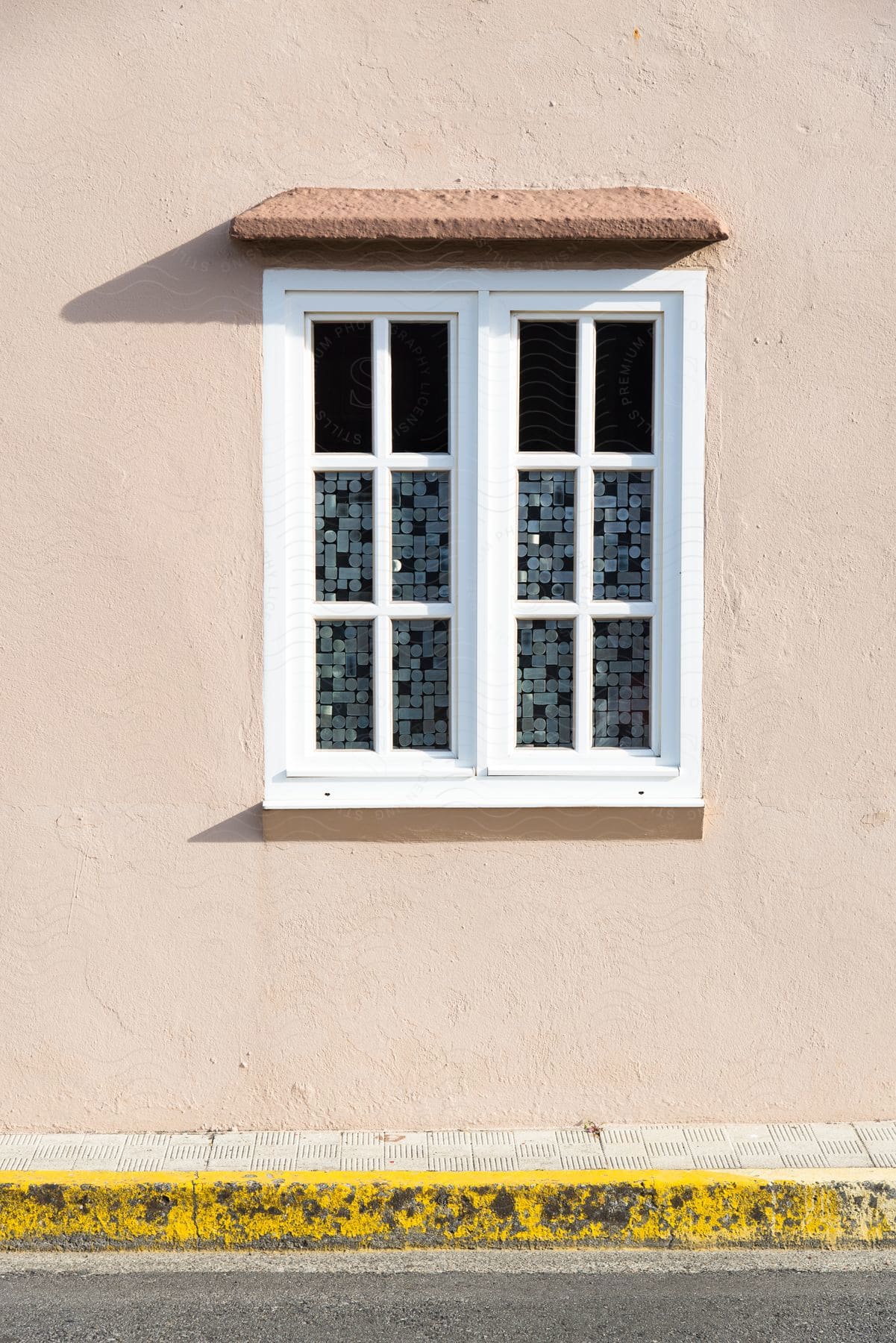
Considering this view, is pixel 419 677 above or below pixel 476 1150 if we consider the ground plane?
above

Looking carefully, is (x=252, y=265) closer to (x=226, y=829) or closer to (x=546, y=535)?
(x=546, y=535)

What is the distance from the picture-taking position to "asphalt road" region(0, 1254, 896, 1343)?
3.24 meters

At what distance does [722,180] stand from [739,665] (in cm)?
162

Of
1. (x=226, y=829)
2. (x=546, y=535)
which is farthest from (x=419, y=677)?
(x=226, y=829)

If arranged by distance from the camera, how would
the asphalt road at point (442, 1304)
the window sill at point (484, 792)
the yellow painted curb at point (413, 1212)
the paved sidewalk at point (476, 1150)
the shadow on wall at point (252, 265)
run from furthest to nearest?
1. the window sill at point (484, 792)
2. the shadow on wall at point (252, 265)
3. the paved sidewalk at point (476, 1150)
4. the yellow painted curb at point (413, 1212)
5. the asphalt road at point (442, 1304)

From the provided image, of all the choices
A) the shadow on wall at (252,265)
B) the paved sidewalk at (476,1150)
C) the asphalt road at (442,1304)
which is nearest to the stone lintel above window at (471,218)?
the shadow on wall at (252,265)

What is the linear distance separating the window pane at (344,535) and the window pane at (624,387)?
839 mm

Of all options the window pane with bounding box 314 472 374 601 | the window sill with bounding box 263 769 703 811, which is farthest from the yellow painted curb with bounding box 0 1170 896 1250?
the window pane with bounding box 314 472 374 601

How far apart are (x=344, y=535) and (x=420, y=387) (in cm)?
57

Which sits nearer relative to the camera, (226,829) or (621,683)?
(226,829)

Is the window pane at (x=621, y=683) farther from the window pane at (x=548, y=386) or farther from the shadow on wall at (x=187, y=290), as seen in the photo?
the shadow on wall at (x=187, y=290)

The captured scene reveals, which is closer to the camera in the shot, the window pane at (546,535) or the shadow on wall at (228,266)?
the shadow on wall at (228,266)

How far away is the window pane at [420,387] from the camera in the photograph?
4062 millimetres

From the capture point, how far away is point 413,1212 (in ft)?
11.9
